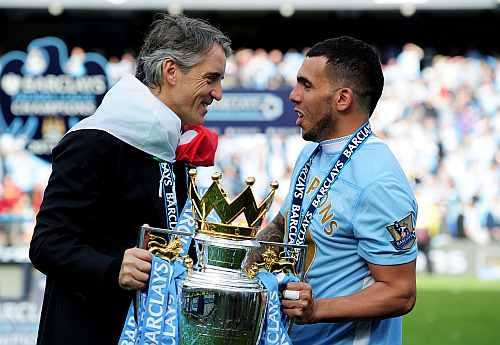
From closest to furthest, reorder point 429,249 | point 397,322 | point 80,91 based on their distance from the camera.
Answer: point 397,322, point 80,91, point 429,249

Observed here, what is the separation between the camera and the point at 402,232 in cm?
326

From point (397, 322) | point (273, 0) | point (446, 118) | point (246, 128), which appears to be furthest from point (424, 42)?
A: point (397, 322)

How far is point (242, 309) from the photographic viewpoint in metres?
2.77

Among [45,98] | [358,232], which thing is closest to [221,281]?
[358,232]

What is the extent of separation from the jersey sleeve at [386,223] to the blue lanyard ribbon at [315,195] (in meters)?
A: 0.14

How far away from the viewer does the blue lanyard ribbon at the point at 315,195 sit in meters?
3.38

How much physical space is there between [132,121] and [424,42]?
35.5ft

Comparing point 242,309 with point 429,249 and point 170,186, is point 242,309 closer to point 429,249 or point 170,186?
point 170,186

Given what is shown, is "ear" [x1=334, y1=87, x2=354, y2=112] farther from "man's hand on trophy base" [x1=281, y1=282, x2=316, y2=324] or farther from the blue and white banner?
the blue and white banner

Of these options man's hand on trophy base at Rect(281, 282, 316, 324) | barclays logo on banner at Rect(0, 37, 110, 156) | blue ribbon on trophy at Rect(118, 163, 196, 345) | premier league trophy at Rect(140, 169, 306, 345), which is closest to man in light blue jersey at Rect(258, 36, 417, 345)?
man's hand on trophy base at Rect(281, 282, 316, 324)

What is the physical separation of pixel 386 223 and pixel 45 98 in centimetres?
618

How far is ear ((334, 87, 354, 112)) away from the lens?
3.52 m

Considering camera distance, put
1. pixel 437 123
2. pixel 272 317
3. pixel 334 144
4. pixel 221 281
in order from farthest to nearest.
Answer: pixel 437 123 → pixel 334 144 → pixel 272 317 → pixel 221 281

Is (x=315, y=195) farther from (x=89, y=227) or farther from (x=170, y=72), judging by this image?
(x=89, y=227)
